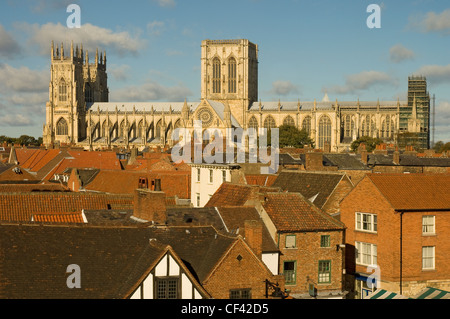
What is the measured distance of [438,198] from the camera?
31156mm

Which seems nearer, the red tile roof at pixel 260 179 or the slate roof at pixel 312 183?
the slate roof at pixel 312 183

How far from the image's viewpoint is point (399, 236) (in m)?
29.7

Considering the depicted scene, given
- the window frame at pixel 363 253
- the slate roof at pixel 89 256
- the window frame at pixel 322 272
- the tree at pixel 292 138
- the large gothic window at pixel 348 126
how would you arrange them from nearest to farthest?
the slate roof at pixel 89 256
the window frame at pixel 322 272
the window frame at pixel 363 253
the tree at pixel 292 138
the large gothic window at pixel 348 126

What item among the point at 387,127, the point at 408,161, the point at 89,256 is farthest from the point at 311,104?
the point at 89,256

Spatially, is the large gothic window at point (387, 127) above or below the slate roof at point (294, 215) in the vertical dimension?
above

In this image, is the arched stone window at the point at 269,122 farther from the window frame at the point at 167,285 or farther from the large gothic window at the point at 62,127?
the window frame at the point at 167,285

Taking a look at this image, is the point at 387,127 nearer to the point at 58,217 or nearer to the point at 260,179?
the point at 260,179

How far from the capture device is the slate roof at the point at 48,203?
30.1 m

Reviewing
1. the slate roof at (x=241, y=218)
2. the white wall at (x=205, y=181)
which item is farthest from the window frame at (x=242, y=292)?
the white wall at (x=205, y=181)

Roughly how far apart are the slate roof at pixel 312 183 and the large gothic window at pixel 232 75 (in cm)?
11266

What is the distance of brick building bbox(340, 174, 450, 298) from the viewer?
29.7 metres

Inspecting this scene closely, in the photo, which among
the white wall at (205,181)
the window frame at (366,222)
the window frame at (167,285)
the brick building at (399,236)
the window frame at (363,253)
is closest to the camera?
the window frame at (167,285)

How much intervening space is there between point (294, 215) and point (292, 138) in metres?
103
